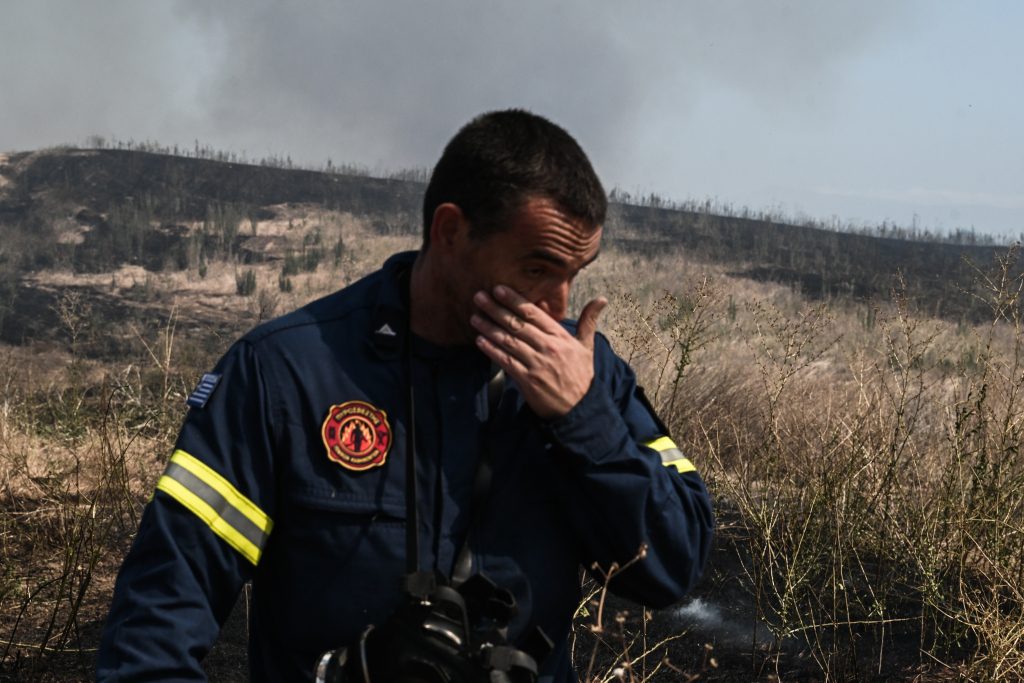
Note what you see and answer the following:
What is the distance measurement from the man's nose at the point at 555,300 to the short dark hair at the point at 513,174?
122 mm

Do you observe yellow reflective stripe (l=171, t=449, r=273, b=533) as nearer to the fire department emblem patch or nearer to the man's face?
the fire department emblem patch

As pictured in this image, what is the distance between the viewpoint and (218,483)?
63.9 inches

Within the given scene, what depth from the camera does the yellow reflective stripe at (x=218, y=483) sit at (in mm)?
1619

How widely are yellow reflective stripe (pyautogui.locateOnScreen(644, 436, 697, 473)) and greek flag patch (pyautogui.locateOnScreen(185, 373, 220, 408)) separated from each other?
758 mm

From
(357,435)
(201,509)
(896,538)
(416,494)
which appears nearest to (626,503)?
(416,494)

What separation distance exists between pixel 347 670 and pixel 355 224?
30168 millimetres

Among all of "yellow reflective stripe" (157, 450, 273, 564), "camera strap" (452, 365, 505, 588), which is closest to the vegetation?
"camera strap" (452, 365, 505, 588)

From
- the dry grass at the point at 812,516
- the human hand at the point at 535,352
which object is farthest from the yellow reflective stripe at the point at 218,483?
the dry grass at the point at 812,516

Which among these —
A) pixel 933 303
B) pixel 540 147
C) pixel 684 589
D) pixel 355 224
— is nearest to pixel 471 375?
pixel 540 147

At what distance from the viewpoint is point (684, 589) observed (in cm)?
182

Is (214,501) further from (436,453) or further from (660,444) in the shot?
(660,444)

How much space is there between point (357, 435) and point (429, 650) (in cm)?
36

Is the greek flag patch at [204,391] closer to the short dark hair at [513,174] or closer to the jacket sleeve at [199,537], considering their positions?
the jacket sleeve at [199,537]

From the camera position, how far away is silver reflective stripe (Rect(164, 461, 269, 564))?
161 centimetres
